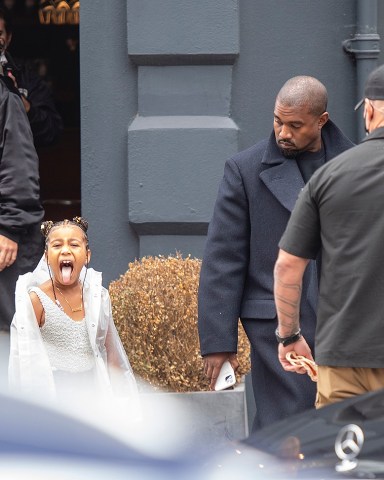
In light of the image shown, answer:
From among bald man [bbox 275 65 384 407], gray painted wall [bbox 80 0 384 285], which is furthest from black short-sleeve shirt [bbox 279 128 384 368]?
gray painted wall [bbox 80 0 384 285]

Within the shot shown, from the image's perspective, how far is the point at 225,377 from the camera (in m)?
6.17

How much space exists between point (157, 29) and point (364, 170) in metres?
3.44

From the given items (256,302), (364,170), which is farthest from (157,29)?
(364,170)

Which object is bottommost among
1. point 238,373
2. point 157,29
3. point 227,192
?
point 238,373

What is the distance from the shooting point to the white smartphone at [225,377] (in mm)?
6145

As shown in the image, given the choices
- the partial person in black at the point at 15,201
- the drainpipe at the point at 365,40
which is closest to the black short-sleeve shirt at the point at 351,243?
the partial person in black at the point at 15,201

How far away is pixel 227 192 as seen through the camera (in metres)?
6.10

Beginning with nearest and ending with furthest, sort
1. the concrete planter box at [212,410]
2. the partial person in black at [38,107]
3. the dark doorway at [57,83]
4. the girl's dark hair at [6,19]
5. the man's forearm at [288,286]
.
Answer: the man's forearm at [288,286], the concrete planter box at [212,410], the girl's dark hair at [6,19], the partial person in black at [38,107], the dark doorway at [57,83]

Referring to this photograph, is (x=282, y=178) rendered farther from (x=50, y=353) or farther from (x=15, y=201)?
(x=15, y=201)

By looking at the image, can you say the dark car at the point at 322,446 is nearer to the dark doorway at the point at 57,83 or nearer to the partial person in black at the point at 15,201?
the partial person in black at the point at 15,201

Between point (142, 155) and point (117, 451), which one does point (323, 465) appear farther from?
point (142, 155)

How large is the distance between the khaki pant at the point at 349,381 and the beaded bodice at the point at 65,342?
1592mm

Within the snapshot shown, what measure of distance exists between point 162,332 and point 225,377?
96 centimetres

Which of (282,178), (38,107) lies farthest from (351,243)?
(38,107)
